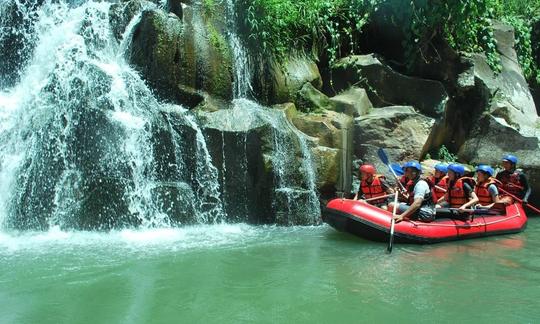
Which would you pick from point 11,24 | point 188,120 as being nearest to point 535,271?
point 188,120

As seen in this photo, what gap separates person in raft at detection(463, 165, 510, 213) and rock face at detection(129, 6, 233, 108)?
4.07 metres

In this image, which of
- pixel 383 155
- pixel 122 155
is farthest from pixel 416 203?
pixel 122 155

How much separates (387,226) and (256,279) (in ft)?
7.69

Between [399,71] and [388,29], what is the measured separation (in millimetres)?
887

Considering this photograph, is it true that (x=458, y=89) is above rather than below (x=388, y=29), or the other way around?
below

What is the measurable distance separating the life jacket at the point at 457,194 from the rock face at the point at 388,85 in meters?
2.62

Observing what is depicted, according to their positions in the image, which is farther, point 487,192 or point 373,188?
point 487,192

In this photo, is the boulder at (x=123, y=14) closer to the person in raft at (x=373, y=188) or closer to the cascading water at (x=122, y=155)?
the cascading water at (x=122, y=155)

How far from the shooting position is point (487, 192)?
28.2 ft

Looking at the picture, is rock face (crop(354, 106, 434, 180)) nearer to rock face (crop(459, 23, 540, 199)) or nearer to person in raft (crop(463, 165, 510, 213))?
person in raft (crop(463, 165, 510, 213))

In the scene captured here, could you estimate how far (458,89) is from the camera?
36.2 ft

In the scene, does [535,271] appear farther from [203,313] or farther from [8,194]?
[8,194]

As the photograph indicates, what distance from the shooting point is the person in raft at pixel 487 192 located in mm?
8508

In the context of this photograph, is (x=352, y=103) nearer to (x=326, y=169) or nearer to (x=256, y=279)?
(x=326, y=169)
